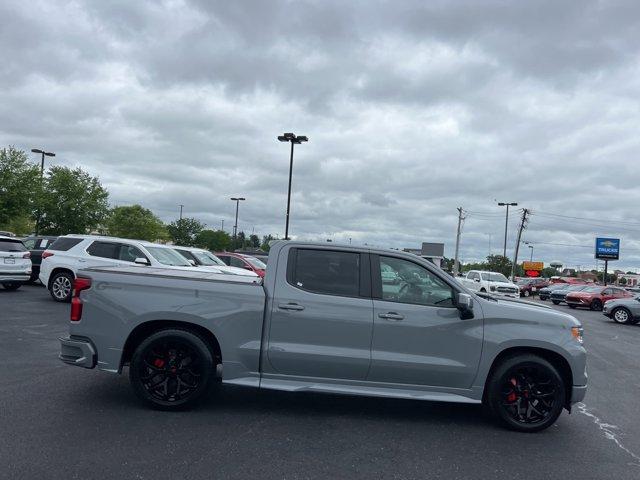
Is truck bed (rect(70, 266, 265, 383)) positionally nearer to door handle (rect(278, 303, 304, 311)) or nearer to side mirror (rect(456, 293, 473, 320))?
door handle (rect(278, 303, 304, 311))

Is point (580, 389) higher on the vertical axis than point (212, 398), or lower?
higher

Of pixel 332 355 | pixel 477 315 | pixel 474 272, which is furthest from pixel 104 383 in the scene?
pixel 474 272

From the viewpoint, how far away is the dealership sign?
62.6 metres

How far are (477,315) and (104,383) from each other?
4330 mm

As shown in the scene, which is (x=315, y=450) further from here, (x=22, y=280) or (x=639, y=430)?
(x=22, y=280)

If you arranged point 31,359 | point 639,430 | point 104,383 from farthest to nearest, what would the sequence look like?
1. point 31,359
2. point 104,383
3. point 639,430

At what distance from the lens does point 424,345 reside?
215 inches

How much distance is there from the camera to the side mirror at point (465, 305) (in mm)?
5305

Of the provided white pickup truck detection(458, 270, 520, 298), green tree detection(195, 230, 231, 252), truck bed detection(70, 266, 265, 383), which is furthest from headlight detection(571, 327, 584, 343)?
green tree detection(195, 230, 231, 252)

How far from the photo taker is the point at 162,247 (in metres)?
14.5

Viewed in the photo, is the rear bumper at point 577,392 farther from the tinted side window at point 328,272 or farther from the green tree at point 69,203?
the green tree at point 69,203

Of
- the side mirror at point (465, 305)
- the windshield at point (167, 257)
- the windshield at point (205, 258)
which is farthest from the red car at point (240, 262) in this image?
the side mirror at point (465, 305)

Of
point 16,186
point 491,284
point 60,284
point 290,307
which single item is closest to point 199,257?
point 60,284

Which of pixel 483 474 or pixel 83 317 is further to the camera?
pixel 83 317
